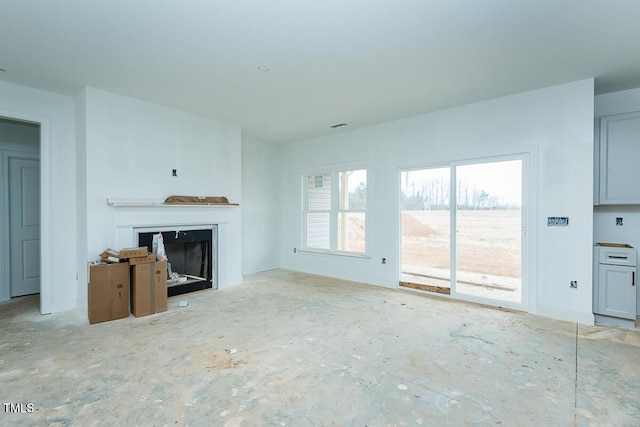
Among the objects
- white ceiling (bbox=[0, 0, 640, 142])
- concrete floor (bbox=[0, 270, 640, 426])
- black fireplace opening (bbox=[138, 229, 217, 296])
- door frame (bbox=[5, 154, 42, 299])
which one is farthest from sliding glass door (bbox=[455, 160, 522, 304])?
door frame (bbox=[5, 154, 42, 299])

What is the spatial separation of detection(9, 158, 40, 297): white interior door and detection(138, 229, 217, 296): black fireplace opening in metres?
1.94

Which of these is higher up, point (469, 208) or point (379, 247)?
point (469, 208)

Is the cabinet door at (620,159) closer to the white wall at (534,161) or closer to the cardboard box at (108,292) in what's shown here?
the white wall at (534,161)

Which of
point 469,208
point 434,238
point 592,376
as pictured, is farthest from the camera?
point 434,238

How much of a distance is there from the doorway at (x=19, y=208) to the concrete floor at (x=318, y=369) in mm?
863

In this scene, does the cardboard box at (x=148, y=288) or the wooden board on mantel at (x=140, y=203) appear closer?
the cardboard box at (x=148, y=288)

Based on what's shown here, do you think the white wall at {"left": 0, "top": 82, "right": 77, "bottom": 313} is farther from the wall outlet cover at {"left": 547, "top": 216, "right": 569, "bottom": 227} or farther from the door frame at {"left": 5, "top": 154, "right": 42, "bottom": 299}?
the wall outlet cover at {"left": 547, "top": 216, "right": 569, "bottom": 227}

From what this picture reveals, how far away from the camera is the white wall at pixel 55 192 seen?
381cm

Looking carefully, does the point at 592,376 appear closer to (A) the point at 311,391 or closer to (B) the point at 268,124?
(A) the point at 311,391

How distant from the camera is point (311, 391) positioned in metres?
2.19

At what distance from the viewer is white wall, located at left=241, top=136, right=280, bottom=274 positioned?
6184 mm

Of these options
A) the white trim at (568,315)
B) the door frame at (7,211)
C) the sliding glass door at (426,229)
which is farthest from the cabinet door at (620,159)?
the door frame at (7,211)

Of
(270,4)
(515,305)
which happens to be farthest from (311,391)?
(515,305)

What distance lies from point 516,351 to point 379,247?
2.71 metres
